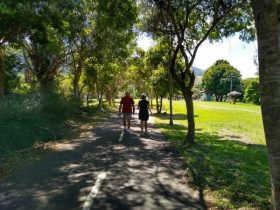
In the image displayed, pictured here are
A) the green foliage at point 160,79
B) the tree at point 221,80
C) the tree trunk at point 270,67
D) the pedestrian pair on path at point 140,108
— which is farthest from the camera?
the tree at point 221,80

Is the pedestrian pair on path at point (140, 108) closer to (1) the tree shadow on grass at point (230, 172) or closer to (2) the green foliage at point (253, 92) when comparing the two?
(1) the tree shadow on grass at point (230, 172)

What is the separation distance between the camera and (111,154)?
12188 mm

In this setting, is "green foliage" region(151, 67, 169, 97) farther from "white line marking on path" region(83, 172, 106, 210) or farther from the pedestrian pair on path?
"white line marking on path" region(83, 172, 106, 210)

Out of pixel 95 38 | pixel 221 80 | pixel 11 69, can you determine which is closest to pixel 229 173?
pixel 95 38

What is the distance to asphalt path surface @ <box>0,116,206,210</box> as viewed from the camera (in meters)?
6.87

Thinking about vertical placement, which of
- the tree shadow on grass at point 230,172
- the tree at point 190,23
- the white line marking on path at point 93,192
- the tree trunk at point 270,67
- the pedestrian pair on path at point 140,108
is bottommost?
the tree shadow on grass at point 230,172

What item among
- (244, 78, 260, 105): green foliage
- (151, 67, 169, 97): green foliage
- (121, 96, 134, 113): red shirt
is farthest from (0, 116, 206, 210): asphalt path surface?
(244, 78, 260, 105): green foliage

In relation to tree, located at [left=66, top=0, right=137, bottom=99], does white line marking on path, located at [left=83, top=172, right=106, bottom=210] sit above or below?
below

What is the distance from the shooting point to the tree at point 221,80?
11869 cm

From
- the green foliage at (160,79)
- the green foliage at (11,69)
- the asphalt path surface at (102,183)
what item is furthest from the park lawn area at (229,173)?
the green foliage at (160,79)

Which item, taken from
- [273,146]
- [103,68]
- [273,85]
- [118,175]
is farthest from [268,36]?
[103,68]

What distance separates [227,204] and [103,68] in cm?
3508

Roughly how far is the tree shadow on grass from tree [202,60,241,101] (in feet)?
345

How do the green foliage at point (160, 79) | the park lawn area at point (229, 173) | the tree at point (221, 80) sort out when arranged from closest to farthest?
the park lawn area at point (229, 173) < the green foliage at point (160, 79) < the tree at point (221, 80)
